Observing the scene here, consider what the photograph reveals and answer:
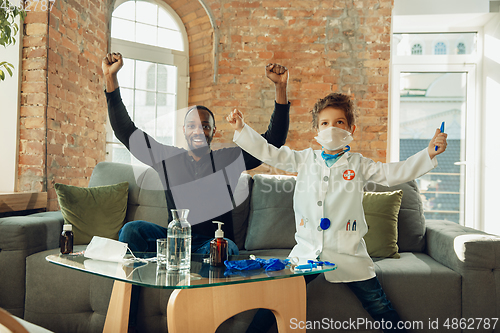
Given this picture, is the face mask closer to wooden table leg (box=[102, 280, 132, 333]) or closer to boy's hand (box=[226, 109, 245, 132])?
wooden table leg (box=[102, 280, 132, 333])

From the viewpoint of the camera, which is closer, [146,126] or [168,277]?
[168,277]

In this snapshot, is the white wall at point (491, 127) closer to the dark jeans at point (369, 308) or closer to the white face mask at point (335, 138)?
the dark jeans at point (369, 308)

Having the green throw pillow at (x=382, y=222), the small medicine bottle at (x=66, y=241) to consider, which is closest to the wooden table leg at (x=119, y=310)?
the small medicine bottle at (x=66, y=241)

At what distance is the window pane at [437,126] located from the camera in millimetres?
3576

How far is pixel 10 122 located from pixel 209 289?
6.71ft

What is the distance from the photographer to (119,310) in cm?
141

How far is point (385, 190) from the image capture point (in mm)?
2211

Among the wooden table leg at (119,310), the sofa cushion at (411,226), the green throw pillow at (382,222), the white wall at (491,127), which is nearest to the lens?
the wooden table leg at (119,310)

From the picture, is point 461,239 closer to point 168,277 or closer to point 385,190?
point 385,190

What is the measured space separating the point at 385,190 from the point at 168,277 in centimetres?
158

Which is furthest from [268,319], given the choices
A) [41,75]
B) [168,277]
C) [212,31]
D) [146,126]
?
[212,31]

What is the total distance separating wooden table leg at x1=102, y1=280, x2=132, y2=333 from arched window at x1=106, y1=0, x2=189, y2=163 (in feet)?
6.01

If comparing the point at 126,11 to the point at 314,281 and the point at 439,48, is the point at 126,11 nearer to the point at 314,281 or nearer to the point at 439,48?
the point at 314,281

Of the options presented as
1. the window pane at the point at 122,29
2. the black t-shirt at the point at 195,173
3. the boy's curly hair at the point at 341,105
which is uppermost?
the window pane at the point at 122,29
